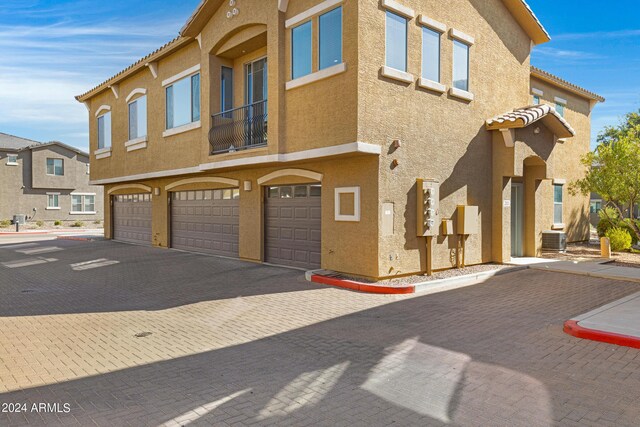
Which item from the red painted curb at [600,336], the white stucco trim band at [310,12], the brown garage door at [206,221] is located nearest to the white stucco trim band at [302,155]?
the brown garage door at [206,221]

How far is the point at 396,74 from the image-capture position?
10.8 meters

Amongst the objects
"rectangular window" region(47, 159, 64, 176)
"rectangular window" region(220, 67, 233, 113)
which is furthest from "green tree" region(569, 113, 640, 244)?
"rectangular window" region(47, 159, 64, 176)

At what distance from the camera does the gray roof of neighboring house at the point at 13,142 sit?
133 feet

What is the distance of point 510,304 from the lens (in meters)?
8.95

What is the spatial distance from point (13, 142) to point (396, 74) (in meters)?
44.6

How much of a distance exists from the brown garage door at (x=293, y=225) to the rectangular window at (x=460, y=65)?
5.01 meters

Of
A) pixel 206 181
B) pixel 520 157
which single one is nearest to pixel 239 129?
pixel 206 181

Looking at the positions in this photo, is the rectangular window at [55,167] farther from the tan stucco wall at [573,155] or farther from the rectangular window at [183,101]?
the tan stucco wall at [573,155]

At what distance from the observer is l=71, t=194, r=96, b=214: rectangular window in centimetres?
4434

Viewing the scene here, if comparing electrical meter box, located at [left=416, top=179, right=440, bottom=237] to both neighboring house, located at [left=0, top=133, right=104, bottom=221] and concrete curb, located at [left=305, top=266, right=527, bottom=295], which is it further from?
neighboring house, located at [left=0, top=133, right=104, bottom=221]

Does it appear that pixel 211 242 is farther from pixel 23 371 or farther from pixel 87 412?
pixel 87 412

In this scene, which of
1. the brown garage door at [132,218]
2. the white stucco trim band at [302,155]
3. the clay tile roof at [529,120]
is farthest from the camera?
the brown garage door at [132,218]

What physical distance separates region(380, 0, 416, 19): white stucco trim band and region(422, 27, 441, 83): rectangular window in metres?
0.68

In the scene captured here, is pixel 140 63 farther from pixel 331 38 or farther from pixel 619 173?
pixel 619 173
